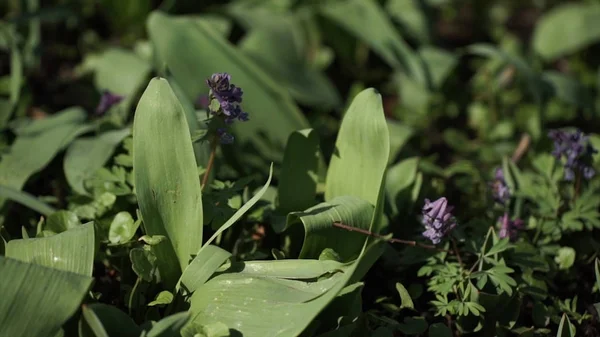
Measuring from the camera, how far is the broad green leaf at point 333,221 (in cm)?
163

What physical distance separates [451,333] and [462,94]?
159 centimetres

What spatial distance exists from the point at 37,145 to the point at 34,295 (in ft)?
2.92

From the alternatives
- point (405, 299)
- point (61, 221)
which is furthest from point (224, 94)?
point (405, 299)

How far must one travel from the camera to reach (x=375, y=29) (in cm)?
293

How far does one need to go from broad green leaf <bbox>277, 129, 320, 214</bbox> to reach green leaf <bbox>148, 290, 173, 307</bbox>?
408mm

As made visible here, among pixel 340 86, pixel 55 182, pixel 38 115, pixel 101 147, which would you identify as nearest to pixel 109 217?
pixel 101 147

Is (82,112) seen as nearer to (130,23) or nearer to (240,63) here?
(240,63)

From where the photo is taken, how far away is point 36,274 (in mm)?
1364

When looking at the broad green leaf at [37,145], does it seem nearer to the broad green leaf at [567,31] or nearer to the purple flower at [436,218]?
the purple flower at [436,218]

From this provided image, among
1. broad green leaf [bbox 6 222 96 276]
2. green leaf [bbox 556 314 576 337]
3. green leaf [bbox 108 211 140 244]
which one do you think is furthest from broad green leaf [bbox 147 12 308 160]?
green leaf [bbox 556 314 576 337]

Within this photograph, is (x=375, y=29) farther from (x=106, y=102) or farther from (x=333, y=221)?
(x=333, y=221)

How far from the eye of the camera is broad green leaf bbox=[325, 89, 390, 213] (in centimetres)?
175

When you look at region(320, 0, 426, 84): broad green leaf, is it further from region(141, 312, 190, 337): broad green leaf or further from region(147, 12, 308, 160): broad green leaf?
region(141, 312, 190, 337): broad green leaf

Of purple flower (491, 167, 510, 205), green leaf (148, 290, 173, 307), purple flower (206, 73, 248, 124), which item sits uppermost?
purple flower (206, 73, 248, 124)
